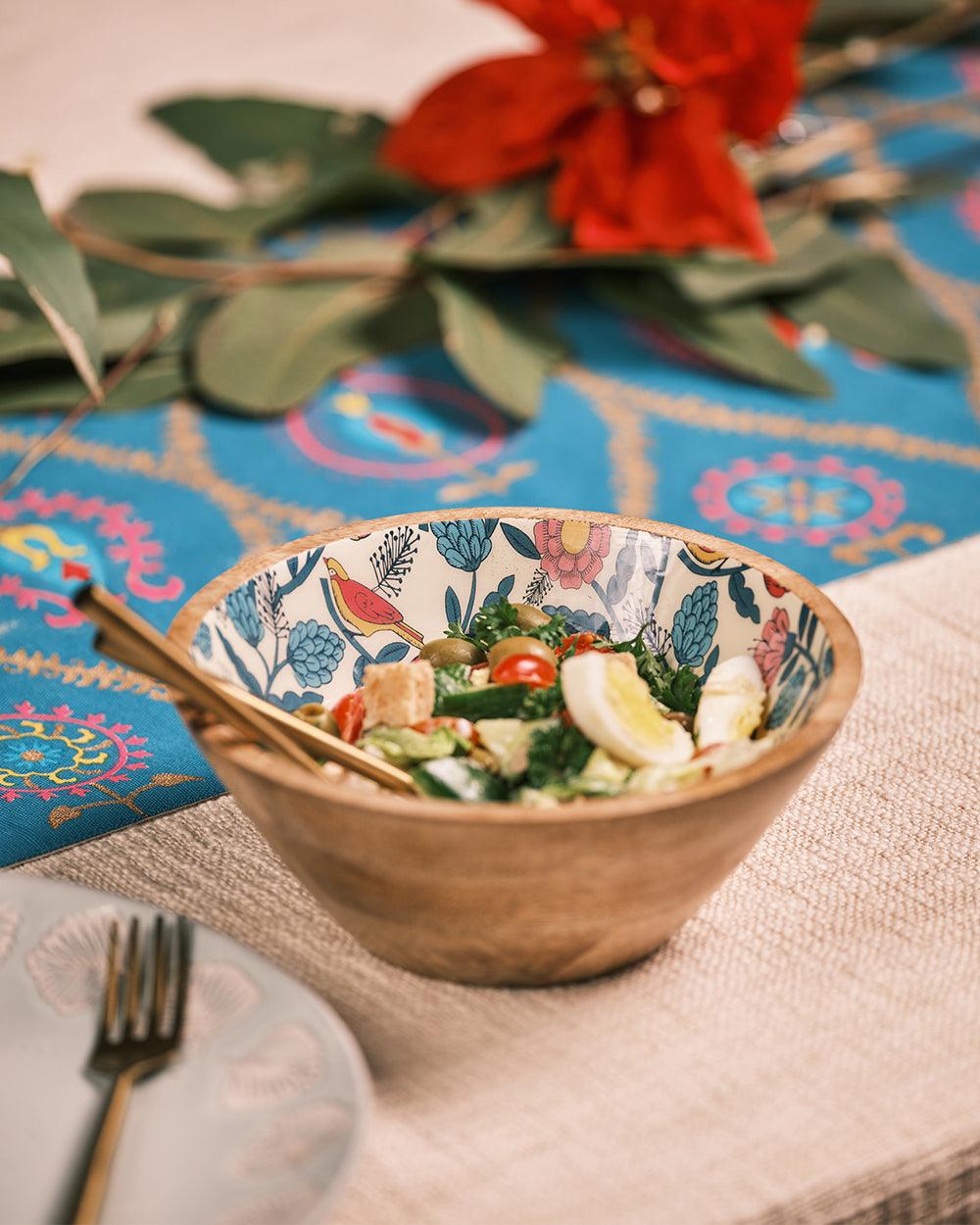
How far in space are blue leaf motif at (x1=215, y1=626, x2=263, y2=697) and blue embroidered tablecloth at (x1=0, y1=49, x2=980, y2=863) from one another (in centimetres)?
15

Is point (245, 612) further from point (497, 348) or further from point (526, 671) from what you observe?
point (497, 348)

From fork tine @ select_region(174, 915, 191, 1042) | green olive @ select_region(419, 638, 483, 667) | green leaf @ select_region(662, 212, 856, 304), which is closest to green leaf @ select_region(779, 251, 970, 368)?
green leaf @ select_region(662, 212, 856, 304)

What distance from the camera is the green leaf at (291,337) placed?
1.01m

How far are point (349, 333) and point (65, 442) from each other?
232 mm

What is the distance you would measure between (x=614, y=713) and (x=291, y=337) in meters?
0.68

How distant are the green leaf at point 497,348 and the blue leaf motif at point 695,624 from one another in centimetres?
48

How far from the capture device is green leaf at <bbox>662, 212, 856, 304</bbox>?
3.46 feet

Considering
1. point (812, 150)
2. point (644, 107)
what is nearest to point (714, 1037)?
point (644, 107)

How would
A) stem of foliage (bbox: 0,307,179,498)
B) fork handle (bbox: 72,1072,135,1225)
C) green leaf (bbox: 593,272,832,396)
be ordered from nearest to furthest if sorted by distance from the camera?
1. fork handle (bbox: 72,1072,135,1225)
2. stem of foliage (bbox: 0,307,179,498)
3. green leaf (bbox: 593,272,832,396)

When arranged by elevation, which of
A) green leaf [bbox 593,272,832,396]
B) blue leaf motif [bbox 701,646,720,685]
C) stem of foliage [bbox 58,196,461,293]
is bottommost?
green leaf [bbox 593,272,832,396]

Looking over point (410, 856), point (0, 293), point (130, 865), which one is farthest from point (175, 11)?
point (410, 856)

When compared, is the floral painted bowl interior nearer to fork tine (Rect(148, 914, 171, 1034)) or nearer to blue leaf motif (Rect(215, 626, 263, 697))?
blue leaf motif (Rect(215, 626, 263, 697))

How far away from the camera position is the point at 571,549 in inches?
20.4

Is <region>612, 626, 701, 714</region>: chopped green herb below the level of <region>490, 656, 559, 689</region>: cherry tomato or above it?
below
